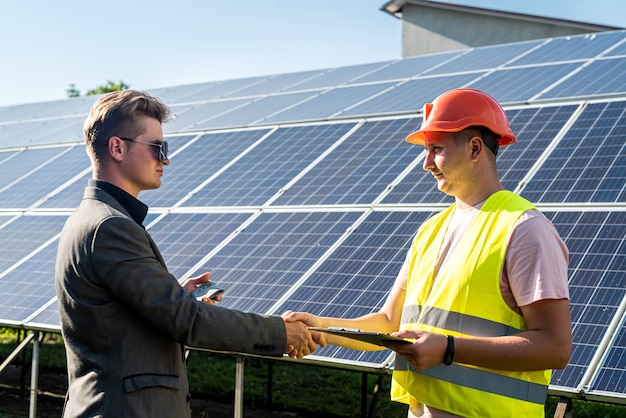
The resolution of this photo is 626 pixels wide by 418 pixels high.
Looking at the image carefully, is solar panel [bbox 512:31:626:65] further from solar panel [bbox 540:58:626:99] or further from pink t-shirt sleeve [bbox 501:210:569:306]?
pink t-shirt sleeve [bbox 501:210:569:306]

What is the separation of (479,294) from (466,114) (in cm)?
80

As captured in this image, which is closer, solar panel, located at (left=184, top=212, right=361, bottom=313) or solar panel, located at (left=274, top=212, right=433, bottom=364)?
solar panel, located at (left=274, top=212, right=433, bottom=364)

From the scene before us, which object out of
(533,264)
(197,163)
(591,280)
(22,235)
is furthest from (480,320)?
(22,235)

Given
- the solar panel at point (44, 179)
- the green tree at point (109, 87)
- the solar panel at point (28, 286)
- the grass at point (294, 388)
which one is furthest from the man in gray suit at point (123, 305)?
the green tree at point (109, 87)

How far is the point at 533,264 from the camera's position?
370 cm

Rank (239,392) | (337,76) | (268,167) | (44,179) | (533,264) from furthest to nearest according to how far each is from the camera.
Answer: (337,76)
(44,179)
(268,167)
(239,392)
(533,264)

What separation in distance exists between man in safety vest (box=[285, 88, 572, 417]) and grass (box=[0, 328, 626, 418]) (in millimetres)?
6798

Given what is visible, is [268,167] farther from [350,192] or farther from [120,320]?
[120,320]

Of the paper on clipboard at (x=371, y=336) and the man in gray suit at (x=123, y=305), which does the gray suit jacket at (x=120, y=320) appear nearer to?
the man in gray suit at (x=123, y=305)

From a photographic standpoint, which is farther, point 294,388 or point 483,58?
point 483,58

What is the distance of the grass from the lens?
11547 mm

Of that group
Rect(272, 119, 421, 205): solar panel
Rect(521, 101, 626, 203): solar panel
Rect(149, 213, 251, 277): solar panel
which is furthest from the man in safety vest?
Rect(149, 213, 251, 277): solar panel

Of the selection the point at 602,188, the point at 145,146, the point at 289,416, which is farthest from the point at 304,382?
the point at 145,146

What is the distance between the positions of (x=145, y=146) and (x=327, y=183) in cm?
503
